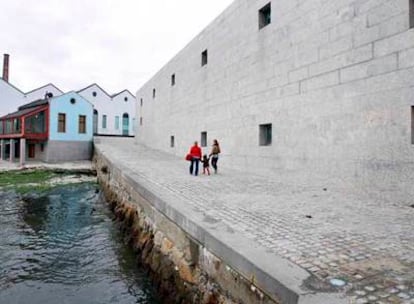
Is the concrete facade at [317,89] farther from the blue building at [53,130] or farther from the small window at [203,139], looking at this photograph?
the blue building at [53,130]

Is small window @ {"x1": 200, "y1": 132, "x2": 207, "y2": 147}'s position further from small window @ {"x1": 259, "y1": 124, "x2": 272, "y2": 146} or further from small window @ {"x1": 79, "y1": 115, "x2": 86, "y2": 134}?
small window @ {"x1": 79, "y1": 115, "x2": 86, "y2": 134}

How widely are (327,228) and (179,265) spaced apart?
2258mm

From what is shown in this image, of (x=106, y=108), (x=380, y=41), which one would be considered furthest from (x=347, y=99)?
(x=106, y=108)

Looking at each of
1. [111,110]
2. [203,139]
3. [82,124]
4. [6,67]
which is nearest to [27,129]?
[82,124]

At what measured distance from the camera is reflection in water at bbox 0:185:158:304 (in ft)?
18.0

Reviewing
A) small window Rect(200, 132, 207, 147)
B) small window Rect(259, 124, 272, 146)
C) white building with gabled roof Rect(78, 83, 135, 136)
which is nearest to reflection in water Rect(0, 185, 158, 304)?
small window Rect(259, 124, 272, 146)

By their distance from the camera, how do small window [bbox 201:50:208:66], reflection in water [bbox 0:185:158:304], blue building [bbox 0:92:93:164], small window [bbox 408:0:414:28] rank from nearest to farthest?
reflection in water [bbox 0:185:158:304] → small window [bbox 408:0:414:28] → small window [bbox 201:50:208:66] → blue building [bbox 0:92:93:164]

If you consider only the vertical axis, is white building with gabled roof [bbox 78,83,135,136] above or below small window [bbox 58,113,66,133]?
above

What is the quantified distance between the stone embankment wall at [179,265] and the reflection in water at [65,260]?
0.33 metres

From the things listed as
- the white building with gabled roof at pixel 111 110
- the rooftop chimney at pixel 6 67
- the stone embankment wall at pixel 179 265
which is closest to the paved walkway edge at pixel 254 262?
the stone embankment wall at pixel 179 265

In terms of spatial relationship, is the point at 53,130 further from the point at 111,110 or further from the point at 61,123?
the point at 111,110

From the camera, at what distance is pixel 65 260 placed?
22.7 ft

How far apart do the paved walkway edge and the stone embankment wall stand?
0.27ft

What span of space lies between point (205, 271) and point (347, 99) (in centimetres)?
530
